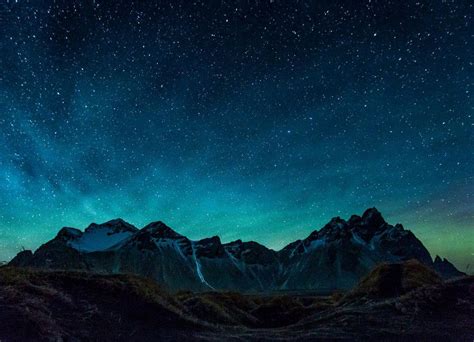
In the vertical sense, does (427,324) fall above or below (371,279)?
below

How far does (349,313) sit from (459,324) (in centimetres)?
352

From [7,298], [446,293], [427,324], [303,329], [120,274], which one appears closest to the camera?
[7,298]

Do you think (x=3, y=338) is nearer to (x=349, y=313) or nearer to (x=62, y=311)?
(x=62, y=311)

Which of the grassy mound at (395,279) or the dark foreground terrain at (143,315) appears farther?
the grassy mound at (395,279)

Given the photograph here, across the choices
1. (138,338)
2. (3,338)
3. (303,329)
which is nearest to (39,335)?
(3,338)

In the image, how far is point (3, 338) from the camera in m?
7.44

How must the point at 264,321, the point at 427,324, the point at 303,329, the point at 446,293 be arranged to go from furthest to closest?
the point at 264,321 → the point at 446,293 → the point at 303,329 → the point at 427,324

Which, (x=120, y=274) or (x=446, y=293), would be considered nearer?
(x=446, y=293)

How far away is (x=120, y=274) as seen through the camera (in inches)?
564

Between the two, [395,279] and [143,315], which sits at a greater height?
[395,279]

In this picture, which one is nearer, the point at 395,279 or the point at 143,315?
the point at 143,315

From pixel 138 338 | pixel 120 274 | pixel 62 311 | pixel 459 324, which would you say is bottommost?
pixel 459 324

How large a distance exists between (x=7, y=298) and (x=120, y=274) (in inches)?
218

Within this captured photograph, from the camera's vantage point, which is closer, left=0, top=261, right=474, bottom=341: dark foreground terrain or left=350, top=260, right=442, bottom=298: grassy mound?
left=0, top=261, right=474, bottom=341: dark foreground terrain
